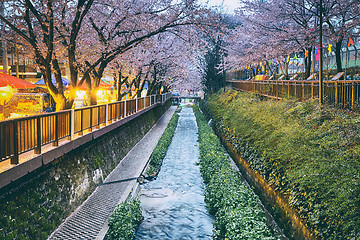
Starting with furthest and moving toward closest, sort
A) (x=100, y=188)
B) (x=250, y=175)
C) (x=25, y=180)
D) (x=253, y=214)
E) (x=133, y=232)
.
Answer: (x=250, y=175) → (x=100, y=188) → (x=133, y=232) → (x=253, y=214) → (x=25, y=180)

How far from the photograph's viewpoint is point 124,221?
9898 millimetres

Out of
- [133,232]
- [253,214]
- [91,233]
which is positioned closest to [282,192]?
[253,214]

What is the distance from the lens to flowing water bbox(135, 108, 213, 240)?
11.2 metres

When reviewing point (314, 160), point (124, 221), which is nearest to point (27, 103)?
point (124, 221)

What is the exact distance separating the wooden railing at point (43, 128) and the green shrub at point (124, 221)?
2.61m

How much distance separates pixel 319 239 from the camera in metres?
7.33

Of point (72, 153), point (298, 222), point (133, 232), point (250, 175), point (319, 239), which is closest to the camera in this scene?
point (319, 239)

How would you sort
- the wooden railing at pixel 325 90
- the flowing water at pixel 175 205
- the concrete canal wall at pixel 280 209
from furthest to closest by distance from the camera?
the wooden railing at pixel 325 90 → the flowing water at pixel 175 205 → the concrete canal wall at pixel 280 209

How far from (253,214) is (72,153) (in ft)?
19.3

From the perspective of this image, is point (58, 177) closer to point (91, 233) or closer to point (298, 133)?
point (91, 233)

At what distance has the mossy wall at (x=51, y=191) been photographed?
718 centimetres

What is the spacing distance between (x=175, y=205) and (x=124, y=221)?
4147 mm

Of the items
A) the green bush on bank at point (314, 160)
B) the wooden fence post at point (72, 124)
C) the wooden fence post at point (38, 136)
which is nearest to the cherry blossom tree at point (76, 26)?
the wooden fence post at point (72, 124)

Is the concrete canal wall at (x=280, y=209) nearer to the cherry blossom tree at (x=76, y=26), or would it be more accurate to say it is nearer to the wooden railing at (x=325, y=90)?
the wooden railing at (x=325, y=90)
